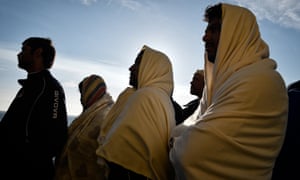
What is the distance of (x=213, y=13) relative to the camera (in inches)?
97.7

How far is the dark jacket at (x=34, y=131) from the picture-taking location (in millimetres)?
3406

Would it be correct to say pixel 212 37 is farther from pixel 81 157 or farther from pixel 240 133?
pixel 81 157

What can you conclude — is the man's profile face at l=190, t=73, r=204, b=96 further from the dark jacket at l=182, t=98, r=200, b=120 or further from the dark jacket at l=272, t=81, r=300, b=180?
the dark jacket at l=272, t=81, r=300, b=180

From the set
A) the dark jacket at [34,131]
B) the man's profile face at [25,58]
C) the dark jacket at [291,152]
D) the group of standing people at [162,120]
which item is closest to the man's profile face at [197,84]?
the group of standing people at [162,120]

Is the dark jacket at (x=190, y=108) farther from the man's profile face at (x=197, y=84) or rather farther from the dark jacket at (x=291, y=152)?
the dark jacket at (x=291, y=152)

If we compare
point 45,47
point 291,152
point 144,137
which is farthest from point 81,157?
point 291,152

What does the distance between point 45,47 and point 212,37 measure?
2.87m

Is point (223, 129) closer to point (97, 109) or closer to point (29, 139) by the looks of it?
point (29, 139)

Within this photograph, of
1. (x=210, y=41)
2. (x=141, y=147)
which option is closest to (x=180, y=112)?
(x=141, y=147)

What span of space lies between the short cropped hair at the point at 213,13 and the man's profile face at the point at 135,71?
1266mm

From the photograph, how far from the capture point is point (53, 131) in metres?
3.54

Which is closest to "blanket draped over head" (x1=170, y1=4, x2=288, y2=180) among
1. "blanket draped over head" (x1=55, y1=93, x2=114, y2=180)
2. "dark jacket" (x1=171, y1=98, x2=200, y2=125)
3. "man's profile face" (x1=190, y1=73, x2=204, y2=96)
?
"dark jacket" (x1=171, y1=98, x2=200, y2=125)

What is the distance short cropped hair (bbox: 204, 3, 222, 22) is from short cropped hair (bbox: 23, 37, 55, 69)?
264 centimetres

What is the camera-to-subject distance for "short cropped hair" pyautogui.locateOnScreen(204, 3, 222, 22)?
8.00 ft
